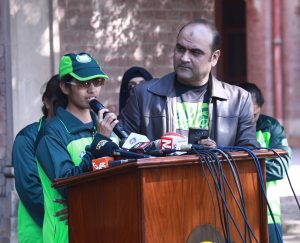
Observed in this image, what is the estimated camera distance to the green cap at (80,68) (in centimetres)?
563

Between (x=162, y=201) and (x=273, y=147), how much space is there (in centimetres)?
279

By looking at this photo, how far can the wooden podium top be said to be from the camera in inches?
181

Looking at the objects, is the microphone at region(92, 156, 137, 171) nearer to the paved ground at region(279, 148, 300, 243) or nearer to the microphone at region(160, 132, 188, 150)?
the microphone at region(160, 132, 188, 150)

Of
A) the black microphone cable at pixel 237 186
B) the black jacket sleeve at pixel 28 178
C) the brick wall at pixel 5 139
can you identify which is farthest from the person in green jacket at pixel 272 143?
the brick wall at pixel 5 139

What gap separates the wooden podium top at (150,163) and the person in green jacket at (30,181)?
1.07 m

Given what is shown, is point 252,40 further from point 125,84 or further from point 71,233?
point 71,233

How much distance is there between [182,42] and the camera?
18.1 ft

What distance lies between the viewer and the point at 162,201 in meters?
4.68

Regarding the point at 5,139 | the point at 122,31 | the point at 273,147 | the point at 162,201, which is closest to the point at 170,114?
the point at 162,201

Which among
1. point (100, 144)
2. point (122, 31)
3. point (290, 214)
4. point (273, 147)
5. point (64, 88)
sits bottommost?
point (290, 214)

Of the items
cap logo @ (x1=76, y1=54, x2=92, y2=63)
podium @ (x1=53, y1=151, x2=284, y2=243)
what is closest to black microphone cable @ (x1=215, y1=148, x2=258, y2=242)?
podium @ (x1=53, y1=151, x2=284, y2=243)

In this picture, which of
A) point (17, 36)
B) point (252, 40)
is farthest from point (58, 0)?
point (252, 40)

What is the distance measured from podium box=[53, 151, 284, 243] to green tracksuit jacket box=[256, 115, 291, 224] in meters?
2.10

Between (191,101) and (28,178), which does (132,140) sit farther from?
(28,178)
